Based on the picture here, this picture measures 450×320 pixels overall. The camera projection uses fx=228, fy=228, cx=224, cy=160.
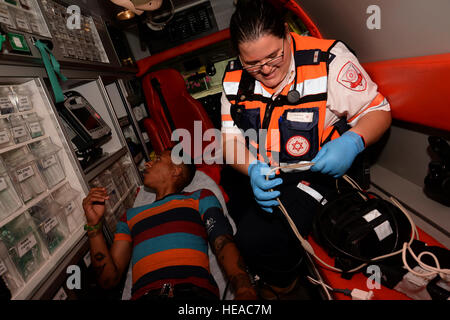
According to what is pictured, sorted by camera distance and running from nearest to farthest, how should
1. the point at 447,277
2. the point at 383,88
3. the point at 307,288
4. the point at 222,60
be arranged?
the point at 447,277 < the point at 383,88 < the point at 307,288 < the point at 222,60

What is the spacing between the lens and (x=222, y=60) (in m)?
3.42

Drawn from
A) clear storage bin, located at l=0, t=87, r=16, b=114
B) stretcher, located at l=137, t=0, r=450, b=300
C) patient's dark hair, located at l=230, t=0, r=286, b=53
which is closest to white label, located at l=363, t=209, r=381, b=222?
stretcher, located at l=137, t=0, r=450, b=300

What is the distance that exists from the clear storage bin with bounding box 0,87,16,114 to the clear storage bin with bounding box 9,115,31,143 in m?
0.04

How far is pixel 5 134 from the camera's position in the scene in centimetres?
116

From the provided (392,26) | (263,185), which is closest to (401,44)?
(392,26)

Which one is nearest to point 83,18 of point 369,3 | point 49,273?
point 49,273

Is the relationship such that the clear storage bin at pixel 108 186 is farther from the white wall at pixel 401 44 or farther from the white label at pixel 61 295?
the white wall at pixel 401 44

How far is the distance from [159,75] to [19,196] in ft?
6.77

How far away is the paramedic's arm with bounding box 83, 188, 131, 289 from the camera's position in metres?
1.43

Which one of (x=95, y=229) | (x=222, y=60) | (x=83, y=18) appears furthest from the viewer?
(x=222, y=60)

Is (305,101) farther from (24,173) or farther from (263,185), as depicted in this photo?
(24,173)

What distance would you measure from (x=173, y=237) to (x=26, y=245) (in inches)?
29.3

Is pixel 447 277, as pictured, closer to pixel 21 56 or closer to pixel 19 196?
pixel 19 196

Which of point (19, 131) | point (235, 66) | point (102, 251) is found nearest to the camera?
point (19, 131)
